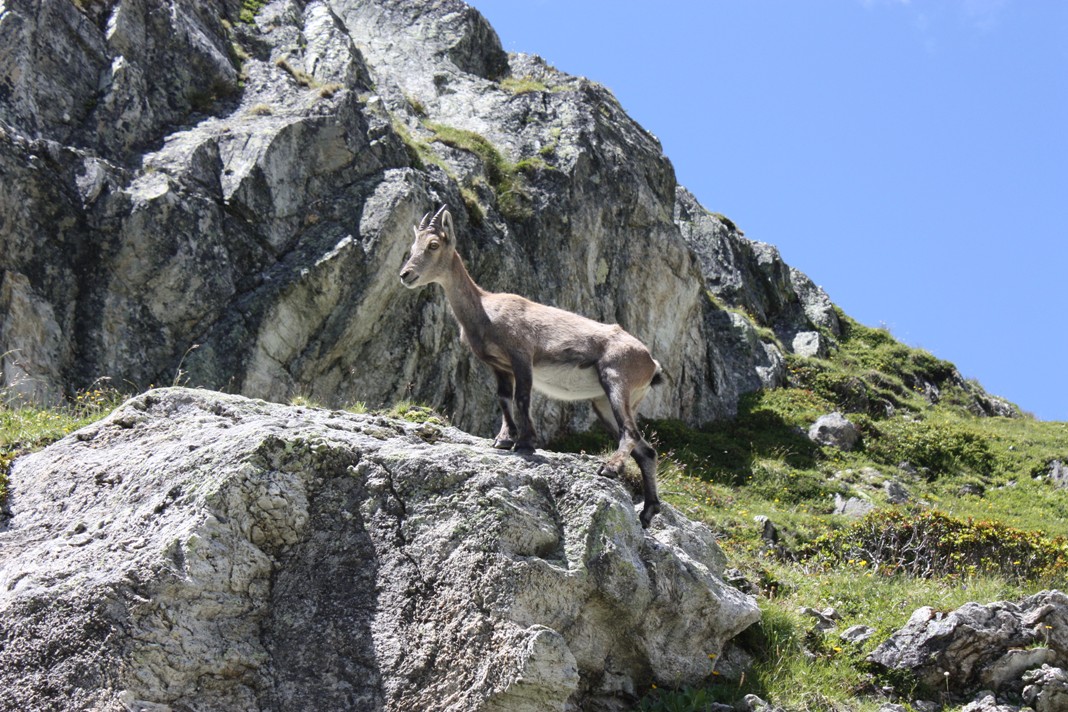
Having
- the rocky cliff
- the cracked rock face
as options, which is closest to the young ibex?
the cracked rock face

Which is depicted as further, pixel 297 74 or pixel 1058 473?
pixel 1058 473

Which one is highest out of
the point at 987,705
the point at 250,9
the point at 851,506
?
the point at 250,9

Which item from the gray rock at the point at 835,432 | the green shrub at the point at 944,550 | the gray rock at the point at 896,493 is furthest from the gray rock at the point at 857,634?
the gray rock at the point at 835,432

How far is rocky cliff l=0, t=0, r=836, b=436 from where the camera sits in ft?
62.1

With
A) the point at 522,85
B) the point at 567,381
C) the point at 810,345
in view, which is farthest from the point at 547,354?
the point at 810,345

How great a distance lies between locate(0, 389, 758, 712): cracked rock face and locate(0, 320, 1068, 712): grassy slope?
1.10 meters

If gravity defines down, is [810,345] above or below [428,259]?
above

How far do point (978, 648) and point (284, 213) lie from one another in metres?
16.1

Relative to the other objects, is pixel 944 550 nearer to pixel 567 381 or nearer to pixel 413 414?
pixel 567 381

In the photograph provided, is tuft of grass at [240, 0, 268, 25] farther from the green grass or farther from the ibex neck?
the ibex neck

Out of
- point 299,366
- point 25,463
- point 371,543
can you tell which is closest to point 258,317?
point 299,366

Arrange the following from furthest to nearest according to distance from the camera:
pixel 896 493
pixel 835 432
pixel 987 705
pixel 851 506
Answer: pixel 835 432 → pixel 896 493 → pixel 851 506 → pixel 987 705

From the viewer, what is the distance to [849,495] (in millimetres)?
24562

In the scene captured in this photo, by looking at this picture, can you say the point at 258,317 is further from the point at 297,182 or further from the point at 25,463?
the point at 25,463
